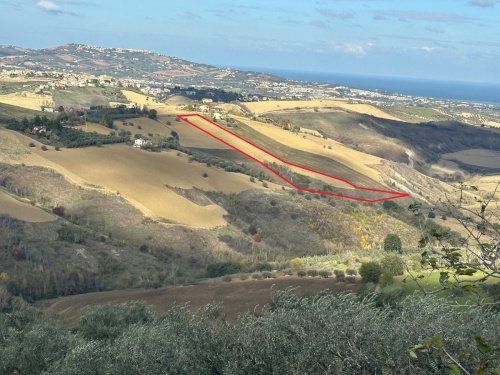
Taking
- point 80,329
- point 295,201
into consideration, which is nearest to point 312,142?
point 295,201

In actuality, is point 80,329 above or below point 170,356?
below

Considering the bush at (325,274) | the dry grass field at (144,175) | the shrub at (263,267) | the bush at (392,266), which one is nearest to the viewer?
the bush at (392,266)

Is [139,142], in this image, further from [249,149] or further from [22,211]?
[22,211]

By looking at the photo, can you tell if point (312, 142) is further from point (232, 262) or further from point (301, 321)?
point (301, 321)

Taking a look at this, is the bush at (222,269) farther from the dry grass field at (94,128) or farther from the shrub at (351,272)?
the dry grass field at (94,128)

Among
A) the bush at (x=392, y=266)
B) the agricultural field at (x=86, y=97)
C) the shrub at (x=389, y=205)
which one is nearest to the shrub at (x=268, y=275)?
the bush at (x=392, y=266)

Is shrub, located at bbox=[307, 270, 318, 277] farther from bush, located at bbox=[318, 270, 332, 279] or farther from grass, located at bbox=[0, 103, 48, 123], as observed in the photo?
grass, located at bbox=[0, 103, 48, 123]

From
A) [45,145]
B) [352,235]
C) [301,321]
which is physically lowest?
[352,235]

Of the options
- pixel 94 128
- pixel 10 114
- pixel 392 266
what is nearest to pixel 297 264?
pixel 392 266

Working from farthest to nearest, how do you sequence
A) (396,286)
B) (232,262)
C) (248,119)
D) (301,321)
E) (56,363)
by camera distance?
(248,119) → (232,262) → (396,286) → (56,363) → (301,321)
